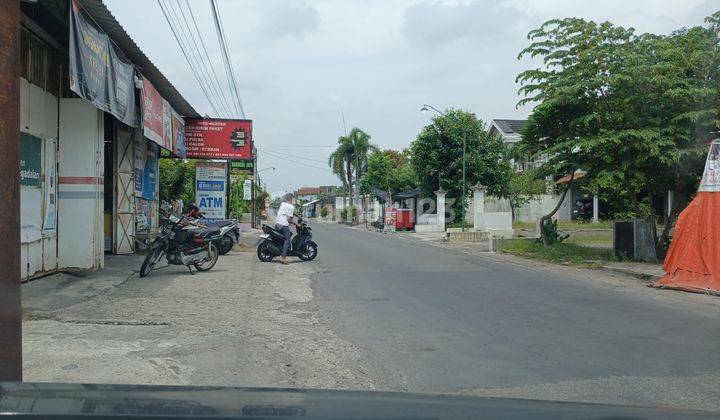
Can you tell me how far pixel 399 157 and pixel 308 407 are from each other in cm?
6740

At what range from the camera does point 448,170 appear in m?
36.3

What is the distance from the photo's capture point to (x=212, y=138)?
21.6m

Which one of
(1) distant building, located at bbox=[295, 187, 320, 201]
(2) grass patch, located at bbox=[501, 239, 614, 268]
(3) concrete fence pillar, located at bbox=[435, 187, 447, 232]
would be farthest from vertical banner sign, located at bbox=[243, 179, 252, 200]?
(1) distant building, located at bbox=[295, 187, 320, 201]

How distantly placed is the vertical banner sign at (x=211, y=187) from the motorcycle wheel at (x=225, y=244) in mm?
3229

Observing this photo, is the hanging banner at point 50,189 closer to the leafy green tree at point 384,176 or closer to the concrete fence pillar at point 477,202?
the concrete fence pillar at point 477,202

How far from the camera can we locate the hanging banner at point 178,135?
18.1m

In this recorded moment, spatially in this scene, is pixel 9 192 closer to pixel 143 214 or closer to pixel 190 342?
pixel 190 342

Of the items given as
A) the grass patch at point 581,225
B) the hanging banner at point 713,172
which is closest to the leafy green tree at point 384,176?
the grass patch at point 581,225

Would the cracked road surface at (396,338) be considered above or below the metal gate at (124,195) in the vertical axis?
below

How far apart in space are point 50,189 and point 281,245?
19.8 ft

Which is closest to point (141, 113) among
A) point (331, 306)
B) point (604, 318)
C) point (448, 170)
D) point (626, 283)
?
point (331, 306)

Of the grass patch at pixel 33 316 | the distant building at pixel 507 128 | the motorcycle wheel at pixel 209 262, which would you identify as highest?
the distant building at pixel 507 128

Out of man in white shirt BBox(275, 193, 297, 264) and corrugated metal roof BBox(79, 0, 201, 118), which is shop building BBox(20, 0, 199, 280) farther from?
man in white shirt BBox(275, 193, 297, 264)

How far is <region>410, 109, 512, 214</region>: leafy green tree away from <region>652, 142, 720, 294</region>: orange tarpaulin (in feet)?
79.7
